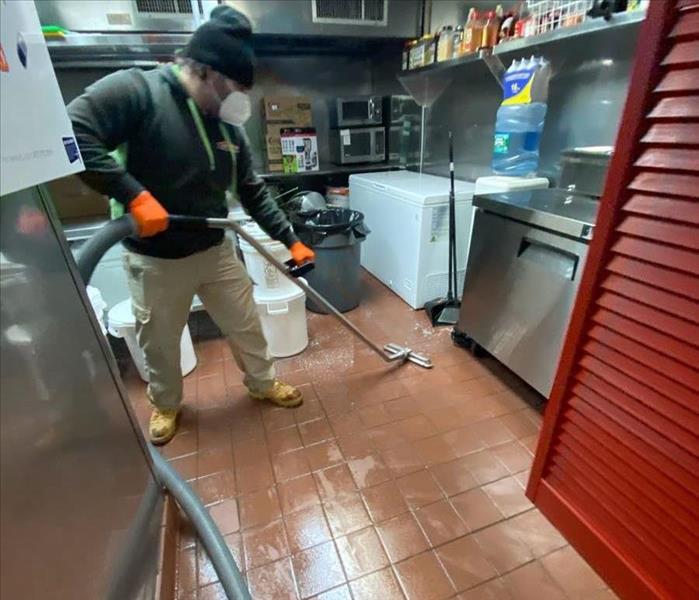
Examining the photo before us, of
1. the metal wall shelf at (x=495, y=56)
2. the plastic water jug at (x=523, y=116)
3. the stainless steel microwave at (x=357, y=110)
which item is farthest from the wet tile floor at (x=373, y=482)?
the stainless steel microwave at (x=357, y=110)

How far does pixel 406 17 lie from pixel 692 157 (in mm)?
2612

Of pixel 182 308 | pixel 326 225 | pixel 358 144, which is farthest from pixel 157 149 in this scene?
pixel 358 144

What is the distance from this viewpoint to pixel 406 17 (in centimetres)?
263

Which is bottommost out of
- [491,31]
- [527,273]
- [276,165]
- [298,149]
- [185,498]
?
[185,498]

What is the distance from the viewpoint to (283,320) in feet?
6.23

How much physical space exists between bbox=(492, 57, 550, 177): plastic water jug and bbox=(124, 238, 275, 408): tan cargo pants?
1442 mm

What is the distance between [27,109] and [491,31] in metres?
2.17

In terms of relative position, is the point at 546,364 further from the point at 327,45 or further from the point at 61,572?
the point at 327,45

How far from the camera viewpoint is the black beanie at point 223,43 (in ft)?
3.42

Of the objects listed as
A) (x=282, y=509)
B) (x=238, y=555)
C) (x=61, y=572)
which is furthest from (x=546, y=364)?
(x=61, y=572)

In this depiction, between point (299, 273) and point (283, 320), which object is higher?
point (299, 273)

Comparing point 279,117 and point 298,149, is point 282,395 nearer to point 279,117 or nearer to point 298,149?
point 298,149

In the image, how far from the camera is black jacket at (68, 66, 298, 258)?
0.99m

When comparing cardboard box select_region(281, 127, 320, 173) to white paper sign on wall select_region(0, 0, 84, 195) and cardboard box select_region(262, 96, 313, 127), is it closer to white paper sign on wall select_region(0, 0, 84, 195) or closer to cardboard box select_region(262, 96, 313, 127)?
cardboard box select_region(262, 96, 313, 127)
